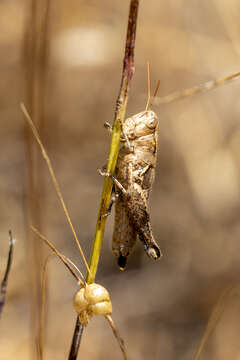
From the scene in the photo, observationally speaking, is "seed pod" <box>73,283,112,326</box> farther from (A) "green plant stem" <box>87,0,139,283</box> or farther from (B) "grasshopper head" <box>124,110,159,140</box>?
(B) "grasshopper head" <box>124,110,159,140</box>

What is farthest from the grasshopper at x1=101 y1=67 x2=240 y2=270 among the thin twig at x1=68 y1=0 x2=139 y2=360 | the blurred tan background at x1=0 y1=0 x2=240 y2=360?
the blurred tan background at x1=0 y1=0 x2=240 y2=360

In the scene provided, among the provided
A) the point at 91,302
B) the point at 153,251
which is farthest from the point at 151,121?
the point at 91,302

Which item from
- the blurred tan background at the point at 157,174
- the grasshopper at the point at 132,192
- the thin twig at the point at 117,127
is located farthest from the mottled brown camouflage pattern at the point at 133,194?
the blurred tan background at the point at 157,174

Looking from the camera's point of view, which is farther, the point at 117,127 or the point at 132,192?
the point at 132,192

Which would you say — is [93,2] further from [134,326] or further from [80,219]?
[134,326]

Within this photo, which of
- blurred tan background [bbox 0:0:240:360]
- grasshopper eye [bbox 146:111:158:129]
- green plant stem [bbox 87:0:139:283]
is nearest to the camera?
green plant stem [bbox 87:0:139:283]

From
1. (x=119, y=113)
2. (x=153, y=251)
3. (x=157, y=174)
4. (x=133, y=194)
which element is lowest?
(x=157, y=174)

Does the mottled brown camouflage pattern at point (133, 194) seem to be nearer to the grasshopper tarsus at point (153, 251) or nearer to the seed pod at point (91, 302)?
the grasshopper tarsus at point (153, 251)

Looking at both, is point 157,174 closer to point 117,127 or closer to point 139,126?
point 139,126
